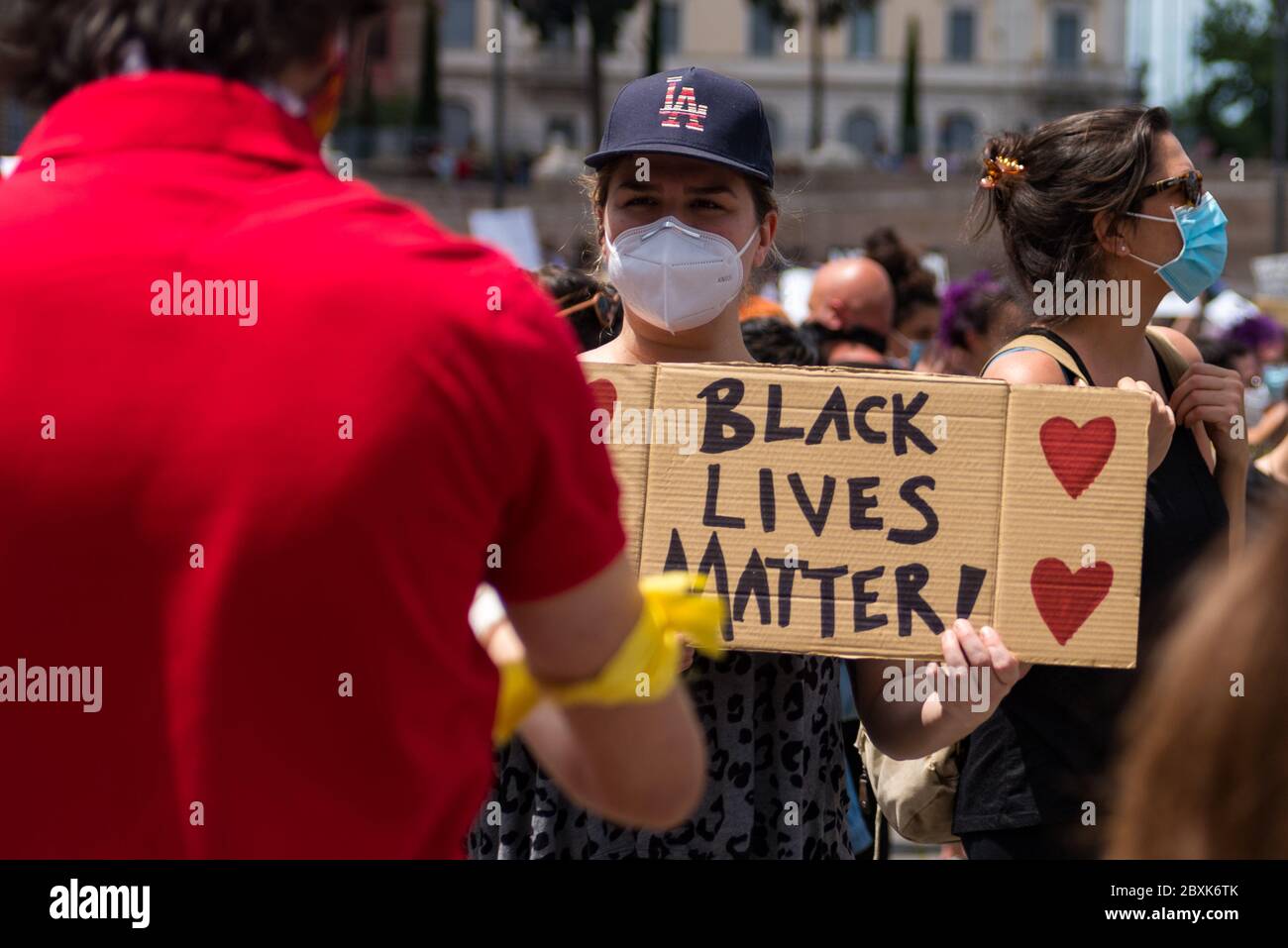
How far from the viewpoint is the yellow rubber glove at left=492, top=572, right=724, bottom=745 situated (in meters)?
1.64

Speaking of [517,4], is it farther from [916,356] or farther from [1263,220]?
[916,356]

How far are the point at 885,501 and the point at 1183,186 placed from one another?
1064 millimetres

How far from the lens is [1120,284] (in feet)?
10.8

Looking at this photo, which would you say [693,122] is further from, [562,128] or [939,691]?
[562,128]

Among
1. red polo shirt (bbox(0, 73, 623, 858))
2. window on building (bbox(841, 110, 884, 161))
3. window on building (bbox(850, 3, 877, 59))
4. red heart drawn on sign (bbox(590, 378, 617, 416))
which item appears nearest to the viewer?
red polo shirt (bbox(0, 73, 623, 858))

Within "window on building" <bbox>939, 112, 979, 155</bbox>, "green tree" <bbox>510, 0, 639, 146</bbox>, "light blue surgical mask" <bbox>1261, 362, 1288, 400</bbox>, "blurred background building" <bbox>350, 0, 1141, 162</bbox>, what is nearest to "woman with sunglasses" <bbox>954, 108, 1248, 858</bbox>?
"light blue surgical mask" <bbox>1261, 362, 1288, 400</bbox>

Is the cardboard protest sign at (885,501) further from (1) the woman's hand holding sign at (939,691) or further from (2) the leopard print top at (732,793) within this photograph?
(2) the leopard print top at (732,793)

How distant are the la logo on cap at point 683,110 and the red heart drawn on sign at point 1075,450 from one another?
79 centimetres

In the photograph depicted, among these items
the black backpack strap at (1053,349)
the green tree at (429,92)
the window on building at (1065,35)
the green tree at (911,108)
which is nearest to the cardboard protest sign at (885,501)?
the black backpack strap at (1053,349)

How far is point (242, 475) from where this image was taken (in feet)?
4.74

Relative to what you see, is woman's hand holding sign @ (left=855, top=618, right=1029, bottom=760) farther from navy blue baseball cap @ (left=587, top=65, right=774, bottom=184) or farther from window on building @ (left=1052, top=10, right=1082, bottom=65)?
window on building @ (left=1052, top=10, right=1082, bottom=65)

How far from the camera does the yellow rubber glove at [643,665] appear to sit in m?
1.64

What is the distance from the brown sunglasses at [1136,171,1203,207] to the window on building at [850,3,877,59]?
67.7 m

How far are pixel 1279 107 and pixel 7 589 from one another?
34831 millimetres
